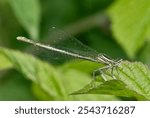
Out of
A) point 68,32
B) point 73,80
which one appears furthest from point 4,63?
point 68,32

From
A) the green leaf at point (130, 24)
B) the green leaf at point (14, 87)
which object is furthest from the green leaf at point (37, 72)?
the green leaf at point (14, 87)

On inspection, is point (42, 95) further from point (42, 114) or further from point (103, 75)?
point (103, 75)

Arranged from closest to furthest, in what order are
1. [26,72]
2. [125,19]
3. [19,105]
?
[19,105] → [26,72] → [125,19]

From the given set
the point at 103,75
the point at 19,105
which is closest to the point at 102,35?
the point at 19,105

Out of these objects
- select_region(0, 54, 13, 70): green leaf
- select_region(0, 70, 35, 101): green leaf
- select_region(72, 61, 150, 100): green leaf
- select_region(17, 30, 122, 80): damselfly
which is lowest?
select_region(72, 61, 150, 100): green leaf

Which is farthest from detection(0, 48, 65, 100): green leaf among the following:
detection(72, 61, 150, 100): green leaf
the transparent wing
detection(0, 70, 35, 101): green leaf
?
detection(0, 70, 35, 101): green leaf

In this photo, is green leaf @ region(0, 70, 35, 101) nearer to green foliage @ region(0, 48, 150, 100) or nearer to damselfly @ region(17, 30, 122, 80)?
green foliage @ region(0, 48, 150, 100)

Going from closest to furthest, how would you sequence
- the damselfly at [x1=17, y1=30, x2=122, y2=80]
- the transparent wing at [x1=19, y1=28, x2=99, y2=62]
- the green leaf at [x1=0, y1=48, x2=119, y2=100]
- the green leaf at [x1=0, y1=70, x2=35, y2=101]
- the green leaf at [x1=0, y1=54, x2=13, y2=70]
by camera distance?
the damselfly at [x1=17, y1=30, x2=122, y2=80], the transparent wing at [x1=19, y1=28, x2=99, y2=62], the green leaf at [x1=0, y1=48, x2=119, y2=100], the green leaf at [x1=0, y1=54, x2=13, y2=70], the green leaf at [x1=0, y1=70, x2=35, y2=101]

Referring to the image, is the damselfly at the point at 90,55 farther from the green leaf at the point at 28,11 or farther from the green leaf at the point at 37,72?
the green leaf at the point at 28,11
